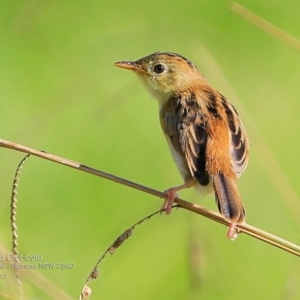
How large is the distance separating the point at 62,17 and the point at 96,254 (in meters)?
4.40

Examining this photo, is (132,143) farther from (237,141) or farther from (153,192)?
(153,192)

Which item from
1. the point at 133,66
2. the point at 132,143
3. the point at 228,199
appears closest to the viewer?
the point at 228,199

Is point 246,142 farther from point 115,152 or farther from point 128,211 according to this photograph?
point 115,152

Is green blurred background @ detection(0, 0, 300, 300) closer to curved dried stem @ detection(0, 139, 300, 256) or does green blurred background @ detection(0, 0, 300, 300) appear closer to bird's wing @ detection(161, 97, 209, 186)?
bird's wing @ detection(161, 97, 209, 186)

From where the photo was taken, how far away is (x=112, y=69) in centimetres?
953

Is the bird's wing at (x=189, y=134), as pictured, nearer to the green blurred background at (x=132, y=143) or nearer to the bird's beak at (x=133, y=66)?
the green blurred background at (x=132, y=143)

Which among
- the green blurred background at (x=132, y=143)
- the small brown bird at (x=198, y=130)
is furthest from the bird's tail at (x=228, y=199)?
the green blurred background at (x=132, y=143)

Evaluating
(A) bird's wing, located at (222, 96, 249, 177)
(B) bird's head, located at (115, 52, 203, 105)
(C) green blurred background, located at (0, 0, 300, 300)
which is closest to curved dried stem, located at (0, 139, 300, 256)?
(C) green blurred background, located at (0, 0, 300, 300)

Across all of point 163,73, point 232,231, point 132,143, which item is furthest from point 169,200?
point 132,143

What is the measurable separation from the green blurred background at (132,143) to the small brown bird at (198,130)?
131 millimetres

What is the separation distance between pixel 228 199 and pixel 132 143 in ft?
13.4

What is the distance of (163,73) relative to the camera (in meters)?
5.65

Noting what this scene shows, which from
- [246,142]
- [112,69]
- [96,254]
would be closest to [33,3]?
[246,142]

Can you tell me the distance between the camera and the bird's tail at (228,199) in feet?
13.0
